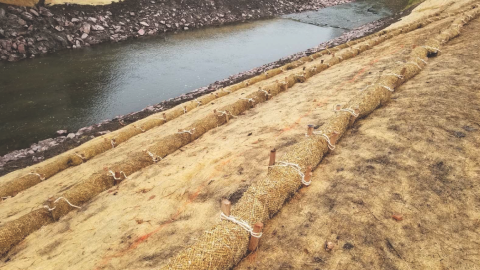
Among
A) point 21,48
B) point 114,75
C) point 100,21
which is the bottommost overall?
point 114,75

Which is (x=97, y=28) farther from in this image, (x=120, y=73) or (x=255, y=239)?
(x=255, y=239)

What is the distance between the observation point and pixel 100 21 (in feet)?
90.1

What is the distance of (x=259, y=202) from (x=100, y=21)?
2981 cm

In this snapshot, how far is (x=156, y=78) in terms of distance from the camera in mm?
20406

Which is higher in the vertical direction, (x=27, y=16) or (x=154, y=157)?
(x=27, y=16)

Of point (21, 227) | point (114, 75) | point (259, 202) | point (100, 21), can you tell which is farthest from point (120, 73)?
point (259, 202)

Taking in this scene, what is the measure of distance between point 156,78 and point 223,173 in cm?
1595

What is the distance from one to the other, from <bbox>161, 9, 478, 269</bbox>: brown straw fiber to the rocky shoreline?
24979mm

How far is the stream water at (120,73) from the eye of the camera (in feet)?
49.9


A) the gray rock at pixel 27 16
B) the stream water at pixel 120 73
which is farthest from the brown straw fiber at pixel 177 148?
the gray rock at pixel 27 16

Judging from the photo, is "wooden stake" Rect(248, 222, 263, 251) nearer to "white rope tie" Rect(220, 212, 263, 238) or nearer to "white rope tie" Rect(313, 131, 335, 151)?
"white rope tie" Rect(220, 212, 263, 238)

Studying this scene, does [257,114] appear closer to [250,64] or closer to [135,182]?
[135,182]

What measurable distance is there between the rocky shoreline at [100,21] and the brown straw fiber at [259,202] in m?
25.0

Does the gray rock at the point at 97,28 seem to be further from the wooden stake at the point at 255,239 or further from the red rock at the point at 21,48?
the wooden stake at the point at 255,239
